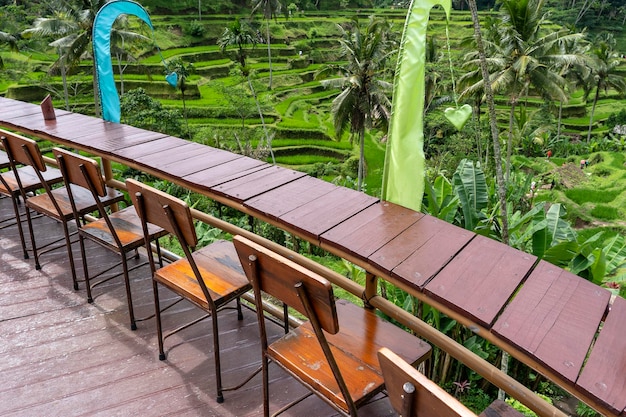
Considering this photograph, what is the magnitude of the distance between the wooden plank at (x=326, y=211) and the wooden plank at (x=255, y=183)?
0.21m

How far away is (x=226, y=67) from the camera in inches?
1272

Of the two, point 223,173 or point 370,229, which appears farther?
point 223,173

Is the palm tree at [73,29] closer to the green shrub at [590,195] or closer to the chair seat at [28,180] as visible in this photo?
the chair seat at [28,180]

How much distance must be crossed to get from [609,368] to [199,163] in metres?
1.73

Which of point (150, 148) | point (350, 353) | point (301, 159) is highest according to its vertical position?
point (150, 148)

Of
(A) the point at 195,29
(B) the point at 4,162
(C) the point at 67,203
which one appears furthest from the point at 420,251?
(A) the point at 195,29

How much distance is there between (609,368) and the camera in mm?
1144

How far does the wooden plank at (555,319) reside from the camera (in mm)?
1175

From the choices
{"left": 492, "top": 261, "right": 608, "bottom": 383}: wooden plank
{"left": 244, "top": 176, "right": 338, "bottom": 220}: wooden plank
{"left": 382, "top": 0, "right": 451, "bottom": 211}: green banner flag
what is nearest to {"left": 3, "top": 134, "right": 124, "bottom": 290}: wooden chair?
{"left": 244, "top": 176, "right": 338, "bottom": 220}: wooden plank

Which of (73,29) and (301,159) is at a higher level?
(73,29)

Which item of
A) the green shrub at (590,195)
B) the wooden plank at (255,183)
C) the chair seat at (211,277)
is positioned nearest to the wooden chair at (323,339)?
the chair seat at (211,277)

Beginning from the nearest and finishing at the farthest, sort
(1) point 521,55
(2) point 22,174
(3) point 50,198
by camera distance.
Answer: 1. (3) point 50,198
2. (2) point 22,174
3. (1) point 521,55

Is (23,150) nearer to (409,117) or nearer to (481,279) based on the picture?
(409,117)

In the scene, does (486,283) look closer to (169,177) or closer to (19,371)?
(169,177)
